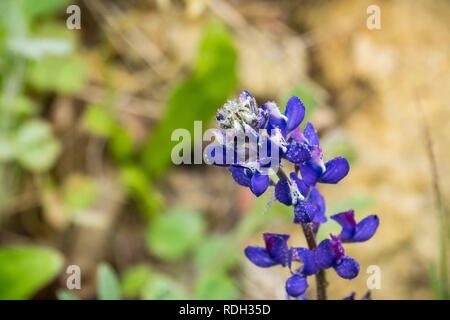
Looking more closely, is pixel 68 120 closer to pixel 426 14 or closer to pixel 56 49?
pixel 56 49

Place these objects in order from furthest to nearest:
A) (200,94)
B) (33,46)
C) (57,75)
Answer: (57,75) → (200,94) → (33,46)

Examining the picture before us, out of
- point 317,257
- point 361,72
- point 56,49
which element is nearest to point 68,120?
point 56,49

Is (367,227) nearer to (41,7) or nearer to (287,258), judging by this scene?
(287,258)

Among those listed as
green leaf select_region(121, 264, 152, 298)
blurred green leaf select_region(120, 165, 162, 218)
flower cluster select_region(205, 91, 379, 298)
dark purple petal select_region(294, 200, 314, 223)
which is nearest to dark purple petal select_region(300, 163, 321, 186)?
flower cluster select_region(205, 91, 379, 298)

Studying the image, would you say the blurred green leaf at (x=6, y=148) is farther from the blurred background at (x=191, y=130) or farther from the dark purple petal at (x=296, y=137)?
the dark purple petal at (x=296, y=137)

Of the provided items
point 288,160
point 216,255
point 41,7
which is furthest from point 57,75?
point 288,160

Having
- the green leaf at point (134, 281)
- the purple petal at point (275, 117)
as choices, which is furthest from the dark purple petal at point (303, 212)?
the green leaf at point (134, 281)
